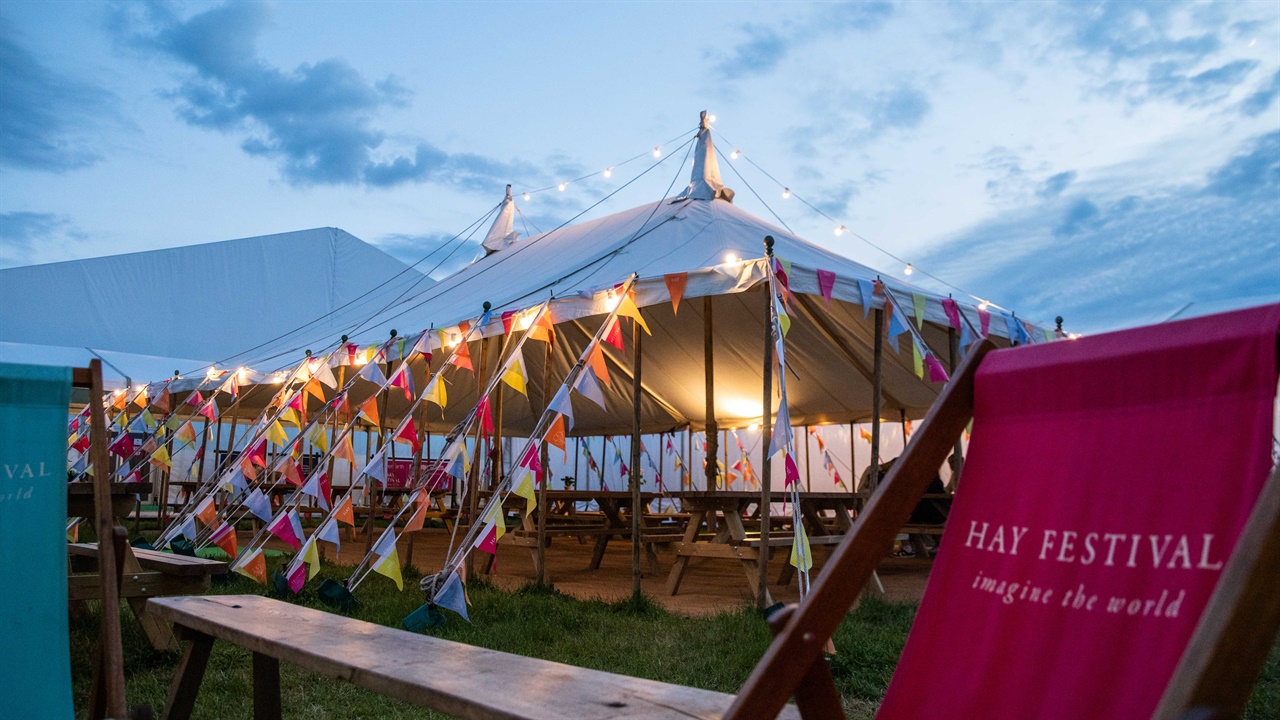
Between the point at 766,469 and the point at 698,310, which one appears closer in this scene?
the point at 766,469

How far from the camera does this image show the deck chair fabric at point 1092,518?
37.3 inches

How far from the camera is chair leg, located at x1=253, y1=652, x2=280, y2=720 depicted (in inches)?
86.5

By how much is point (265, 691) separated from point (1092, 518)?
211 centimetres

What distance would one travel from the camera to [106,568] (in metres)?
1.76

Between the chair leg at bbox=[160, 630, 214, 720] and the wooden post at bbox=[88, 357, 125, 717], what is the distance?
23cm

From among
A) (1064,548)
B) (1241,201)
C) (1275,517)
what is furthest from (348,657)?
(1241,201)

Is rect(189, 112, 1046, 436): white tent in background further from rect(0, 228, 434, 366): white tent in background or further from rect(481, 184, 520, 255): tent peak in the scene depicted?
rect(0, 228, 434, 366): white tent in background

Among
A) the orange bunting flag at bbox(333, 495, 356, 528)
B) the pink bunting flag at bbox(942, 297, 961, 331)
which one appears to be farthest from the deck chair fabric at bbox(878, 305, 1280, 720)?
the pink bunting flag at bbox(942, 297, 961, 331)

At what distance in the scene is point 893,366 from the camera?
7.03 m

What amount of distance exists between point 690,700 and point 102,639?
51.9 inches

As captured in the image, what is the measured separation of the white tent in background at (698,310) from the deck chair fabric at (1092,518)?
2.97 m

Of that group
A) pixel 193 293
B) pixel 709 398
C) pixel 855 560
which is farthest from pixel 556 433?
→ pixel 193 293

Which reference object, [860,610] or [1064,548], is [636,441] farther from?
[1064,548]

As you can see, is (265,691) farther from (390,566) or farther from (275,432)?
(275,432)
